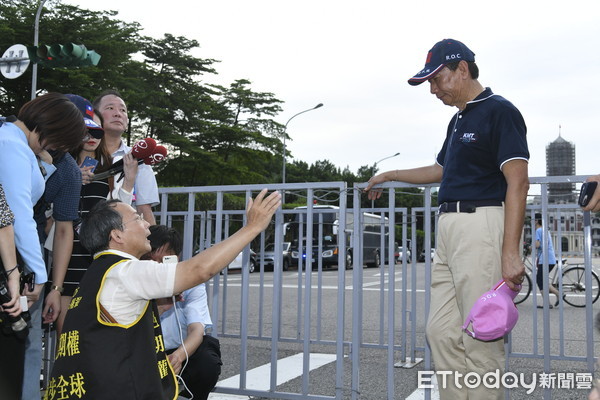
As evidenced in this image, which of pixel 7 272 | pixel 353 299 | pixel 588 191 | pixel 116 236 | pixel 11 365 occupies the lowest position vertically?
pixel 11 365

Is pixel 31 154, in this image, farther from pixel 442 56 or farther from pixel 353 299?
pixel 353 299

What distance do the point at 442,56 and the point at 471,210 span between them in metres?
0.83

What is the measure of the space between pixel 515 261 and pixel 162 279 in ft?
5.37

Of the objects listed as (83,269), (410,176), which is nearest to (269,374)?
(83,269)

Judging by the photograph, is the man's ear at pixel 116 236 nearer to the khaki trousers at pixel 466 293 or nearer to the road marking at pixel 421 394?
the khaki trousers at pixel 466 293

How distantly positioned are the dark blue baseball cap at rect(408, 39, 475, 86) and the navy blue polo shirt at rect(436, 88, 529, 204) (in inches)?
9.0

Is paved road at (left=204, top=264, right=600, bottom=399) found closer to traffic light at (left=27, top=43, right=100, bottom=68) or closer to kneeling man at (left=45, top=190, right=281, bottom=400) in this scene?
kneeling man at (left=45, top=190, right=281, bottom=400)

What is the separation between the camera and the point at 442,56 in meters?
3.41

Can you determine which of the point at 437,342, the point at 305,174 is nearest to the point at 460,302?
the point at 437,342

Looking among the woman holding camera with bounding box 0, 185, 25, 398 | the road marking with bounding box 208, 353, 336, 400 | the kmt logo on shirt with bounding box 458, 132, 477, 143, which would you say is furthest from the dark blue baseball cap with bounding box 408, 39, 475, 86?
the road marking with bounding box 208, 353, 336, 400

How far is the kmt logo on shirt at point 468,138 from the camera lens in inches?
130

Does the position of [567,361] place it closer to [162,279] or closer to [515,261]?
[515,261]

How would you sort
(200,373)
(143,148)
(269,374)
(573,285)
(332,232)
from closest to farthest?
1. (200,373)
2. (143,148)
3. (269,374)
4. (332,232)
5. (573,285)

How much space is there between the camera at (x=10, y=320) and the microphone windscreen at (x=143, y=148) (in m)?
1.34
